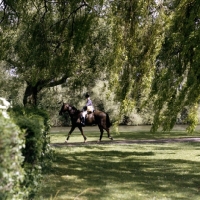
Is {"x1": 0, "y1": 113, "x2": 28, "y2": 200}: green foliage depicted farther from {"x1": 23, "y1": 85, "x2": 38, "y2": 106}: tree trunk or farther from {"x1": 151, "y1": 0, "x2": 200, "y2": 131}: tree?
{"x1": 23, "y1": 85, "x2": 38, "y2": 106}: tree trunk

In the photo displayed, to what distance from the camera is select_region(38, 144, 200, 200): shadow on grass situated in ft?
26.2

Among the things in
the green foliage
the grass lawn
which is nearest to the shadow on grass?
the grass lawn

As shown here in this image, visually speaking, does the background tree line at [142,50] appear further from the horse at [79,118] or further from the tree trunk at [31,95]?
the tree trunk at [31,95]

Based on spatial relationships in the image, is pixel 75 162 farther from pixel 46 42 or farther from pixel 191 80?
pixel 191 80

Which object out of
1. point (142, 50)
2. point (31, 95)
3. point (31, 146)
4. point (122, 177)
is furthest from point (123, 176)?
point (31, 95)

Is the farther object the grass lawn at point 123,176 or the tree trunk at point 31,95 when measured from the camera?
the tree trunk at point 31,95

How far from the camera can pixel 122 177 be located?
9945mm

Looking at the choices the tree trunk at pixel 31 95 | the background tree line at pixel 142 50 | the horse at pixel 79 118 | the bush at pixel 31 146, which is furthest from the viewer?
the tree trunk at pixel 31 95


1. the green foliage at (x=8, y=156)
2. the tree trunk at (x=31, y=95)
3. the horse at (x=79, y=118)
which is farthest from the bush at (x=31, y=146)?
the tree trunk at (x=31, y=95)

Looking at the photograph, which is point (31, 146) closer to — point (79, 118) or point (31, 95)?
point (79, 118)

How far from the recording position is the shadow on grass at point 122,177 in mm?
7971

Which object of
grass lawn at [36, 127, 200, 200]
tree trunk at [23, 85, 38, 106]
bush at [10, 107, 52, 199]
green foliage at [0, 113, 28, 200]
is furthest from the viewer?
tree trunk at [23, 85, 38, 106]

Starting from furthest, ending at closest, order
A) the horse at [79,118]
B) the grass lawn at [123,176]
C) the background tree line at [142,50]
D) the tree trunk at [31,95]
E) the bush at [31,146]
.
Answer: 1. the tree trunk at [31,95]
2. the horse at [79,118]
3. the background tree line at [142,50]
4. the grass lawn at [123,176]
5. the bush at [31,146]

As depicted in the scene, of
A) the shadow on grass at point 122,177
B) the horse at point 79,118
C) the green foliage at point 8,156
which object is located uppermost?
the horse at point 79,118
